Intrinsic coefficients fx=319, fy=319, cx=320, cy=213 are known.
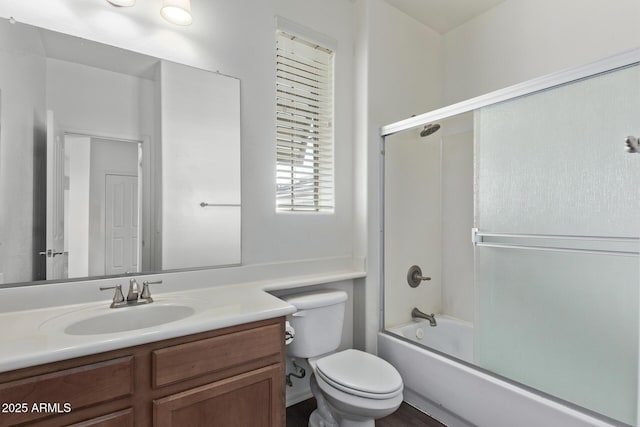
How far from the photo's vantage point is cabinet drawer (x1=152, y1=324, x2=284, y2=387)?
1.04 meters

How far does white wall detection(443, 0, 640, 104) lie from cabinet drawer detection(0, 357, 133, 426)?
255 centimetres

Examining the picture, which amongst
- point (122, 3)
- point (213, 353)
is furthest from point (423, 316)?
point (122, 3)

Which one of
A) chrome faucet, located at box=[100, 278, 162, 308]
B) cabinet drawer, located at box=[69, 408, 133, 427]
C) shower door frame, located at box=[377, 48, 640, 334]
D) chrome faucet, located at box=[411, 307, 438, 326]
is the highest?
shower door frame, located at box=[377, 48, 640, 334]

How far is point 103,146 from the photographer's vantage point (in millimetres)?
1408

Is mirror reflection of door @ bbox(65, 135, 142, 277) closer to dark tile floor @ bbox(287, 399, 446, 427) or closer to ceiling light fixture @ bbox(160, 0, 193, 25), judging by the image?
ceiling light fixture @ bbox(160, 0, 193, 25)

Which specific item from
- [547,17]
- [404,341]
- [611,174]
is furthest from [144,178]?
[547,17]

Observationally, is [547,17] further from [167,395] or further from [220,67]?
[167,395]

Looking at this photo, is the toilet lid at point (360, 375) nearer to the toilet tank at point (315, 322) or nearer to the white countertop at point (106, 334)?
the toilet tank at point (315, 322)

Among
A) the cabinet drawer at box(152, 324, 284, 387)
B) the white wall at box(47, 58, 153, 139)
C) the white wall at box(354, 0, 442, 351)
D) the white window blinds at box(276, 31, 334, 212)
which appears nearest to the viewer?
the cabinet drawer at box(152, 324, 284, 387)

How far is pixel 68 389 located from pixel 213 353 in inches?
15.9

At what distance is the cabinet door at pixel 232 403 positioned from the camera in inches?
41.5

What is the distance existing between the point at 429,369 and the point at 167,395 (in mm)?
1406

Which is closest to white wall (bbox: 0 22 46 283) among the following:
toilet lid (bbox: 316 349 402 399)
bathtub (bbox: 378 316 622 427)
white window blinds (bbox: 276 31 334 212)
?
white window blinds (bbox: 276 31 334 212)

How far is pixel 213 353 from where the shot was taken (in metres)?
1.13
